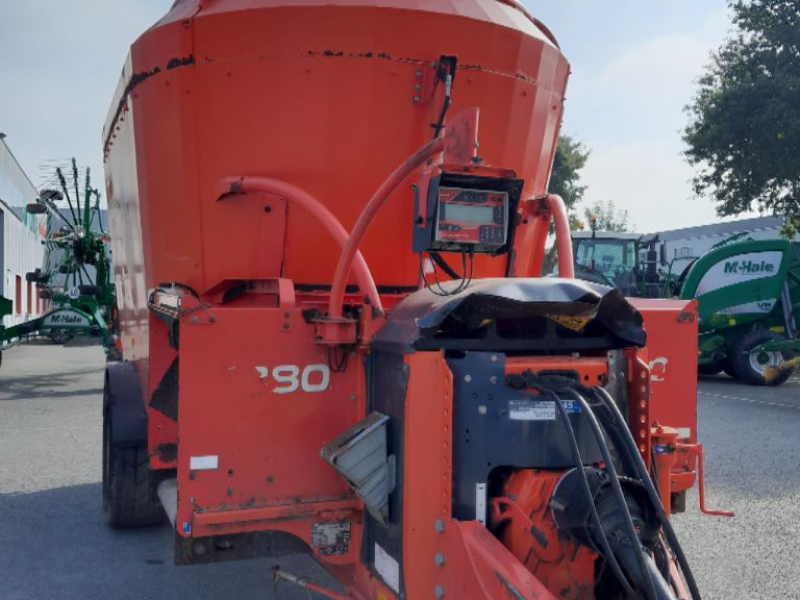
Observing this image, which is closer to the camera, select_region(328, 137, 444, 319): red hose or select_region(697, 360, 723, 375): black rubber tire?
select_region(328, 137, 444, 319): red hose

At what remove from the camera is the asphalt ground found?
422 cm

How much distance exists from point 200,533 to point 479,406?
1166 mm

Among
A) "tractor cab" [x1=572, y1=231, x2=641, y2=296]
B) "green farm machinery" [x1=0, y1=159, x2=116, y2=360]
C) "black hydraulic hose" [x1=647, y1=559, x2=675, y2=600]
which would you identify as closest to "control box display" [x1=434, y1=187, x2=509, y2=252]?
"black hydraulic hose" [x1=647, y1=559, x2=675, y2=600]

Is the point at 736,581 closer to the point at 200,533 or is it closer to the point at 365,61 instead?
the point at 200,533

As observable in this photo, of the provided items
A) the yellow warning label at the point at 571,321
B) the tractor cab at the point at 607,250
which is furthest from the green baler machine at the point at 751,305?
the yellow warning label at the point at 571,321

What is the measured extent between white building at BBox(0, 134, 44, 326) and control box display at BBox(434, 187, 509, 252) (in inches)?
717

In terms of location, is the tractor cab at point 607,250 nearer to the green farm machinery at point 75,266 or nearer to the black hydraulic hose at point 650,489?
the green farm machinery at point 75,266

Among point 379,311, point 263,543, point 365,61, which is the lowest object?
point 263,543

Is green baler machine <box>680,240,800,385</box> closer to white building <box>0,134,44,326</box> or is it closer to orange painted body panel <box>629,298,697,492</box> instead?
orange painted body panel <box>629,298,697,492</box>

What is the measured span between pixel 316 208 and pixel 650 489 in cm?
170

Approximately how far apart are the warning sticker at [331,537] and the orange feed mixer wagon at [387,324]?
0.01 metres

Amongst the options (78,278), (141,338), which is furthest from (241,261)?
(78,278)

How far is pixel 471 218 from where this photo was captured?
8.85 ft

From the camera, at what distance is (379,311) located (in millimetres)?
3055
